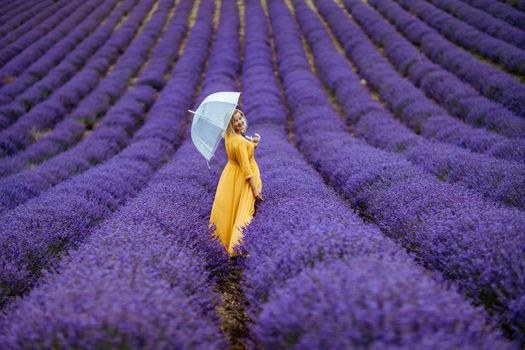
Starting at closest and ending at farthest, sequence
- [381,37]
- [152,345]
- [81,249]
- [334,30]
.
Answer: [152,345] → [81,249] → [381,37] → [334,30]

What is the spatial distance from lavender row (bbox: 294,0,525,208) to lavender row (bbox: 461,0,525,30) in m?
4.30

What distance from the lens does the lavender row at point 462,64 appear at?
6.86m

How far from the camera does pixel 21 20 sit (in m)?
17.4

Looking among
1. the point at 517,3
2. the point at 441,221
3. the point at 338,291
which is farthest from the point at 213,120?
the point at 517,3

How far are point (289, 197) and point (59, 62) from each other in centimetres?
1271

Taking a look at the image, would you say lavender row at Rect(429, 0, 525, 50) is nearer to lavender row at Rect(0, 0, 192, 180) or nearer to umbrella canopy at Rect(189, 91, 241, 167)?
umbrella canopy at Rect(189, 91, 241, 167)

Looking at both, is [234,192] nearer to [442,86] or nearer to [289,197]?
[289,197]

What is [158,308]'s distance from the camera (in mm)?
1591

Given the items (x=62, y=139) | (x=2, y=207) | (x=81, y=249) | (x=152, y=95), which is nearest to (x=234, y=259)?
(x=81, y=249)

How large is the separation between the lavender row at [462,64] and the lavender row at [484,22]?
107 centimetres

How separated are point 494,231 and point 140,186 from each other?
4.07 m

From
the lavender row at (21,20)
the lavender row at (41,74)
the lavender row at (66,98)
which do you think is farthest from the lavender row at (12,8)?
the lavender row at (66,98)

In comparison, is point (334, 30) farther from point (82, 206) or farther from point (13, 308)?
point (13, 308)

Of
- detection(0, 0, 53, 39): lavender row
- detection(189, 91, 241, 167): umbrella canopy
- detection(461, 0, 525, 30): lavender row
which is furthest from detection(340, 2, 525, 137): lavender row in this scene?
detection(0, 0, 53, 39): lavender row
